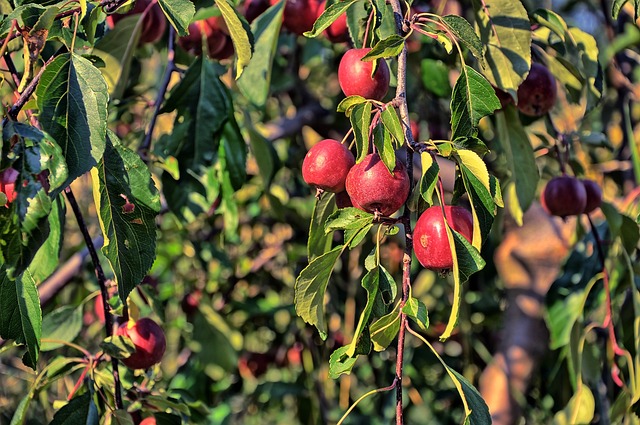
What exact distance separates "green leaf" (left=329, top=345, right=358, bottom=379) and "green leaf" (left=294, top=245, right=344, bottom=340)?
0.10ft

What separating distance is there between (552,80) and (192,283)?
3.72ft

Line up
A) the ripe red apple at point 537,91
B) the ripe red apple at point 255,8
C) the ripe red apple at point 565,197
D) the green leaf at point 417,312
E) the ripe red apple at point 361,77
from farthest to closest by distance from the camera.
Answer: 1. the ripe red apple at point 255,8
2. the ripe red apple at point 565,197
3. the ripe red apple at point 537,91
4. the ripe red apple at point 361,77
5. the green leaf at point 417,312

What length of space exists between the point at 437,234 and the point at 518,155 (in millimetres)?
459

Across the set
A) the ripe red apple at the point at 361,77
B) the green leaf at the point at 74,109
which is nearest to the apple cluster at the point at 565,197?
the ripe red apple at the point at 361,77

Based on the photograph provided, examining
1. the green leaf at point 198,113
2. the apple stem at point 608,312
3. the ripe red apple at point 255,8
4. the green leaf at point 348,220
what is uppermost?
the green leaf at point 348,220

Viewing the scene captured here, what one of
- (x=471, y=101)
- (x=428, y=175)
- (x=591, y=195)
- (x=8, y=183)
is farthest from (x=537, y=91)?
(x=8, y=183)

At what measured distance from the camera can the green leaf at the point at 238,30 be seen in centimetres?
80

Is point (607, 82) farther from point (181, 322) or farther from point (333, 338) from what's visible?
point (181, 322)

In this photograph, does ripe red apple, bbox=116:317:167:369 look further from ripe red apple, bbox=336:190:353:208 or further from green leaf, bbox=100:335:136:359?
ripe red apple, bbox=336:190:353:208

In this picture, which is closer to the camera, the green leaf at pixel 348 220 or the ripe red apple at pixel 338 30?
the green leaf at pixel 348 220

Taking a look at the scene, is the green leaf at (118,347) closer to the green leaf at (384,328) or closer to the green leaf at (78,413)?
the green leaf at (78,413)

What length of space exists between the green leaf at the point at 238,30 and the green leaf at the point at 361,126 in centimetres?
20

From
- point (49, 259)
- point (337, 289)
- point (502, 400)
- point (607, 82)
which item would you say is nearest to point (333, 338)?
point (337, 289)

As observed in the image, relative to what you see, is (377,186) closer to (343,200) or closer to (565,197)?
(343,200)
